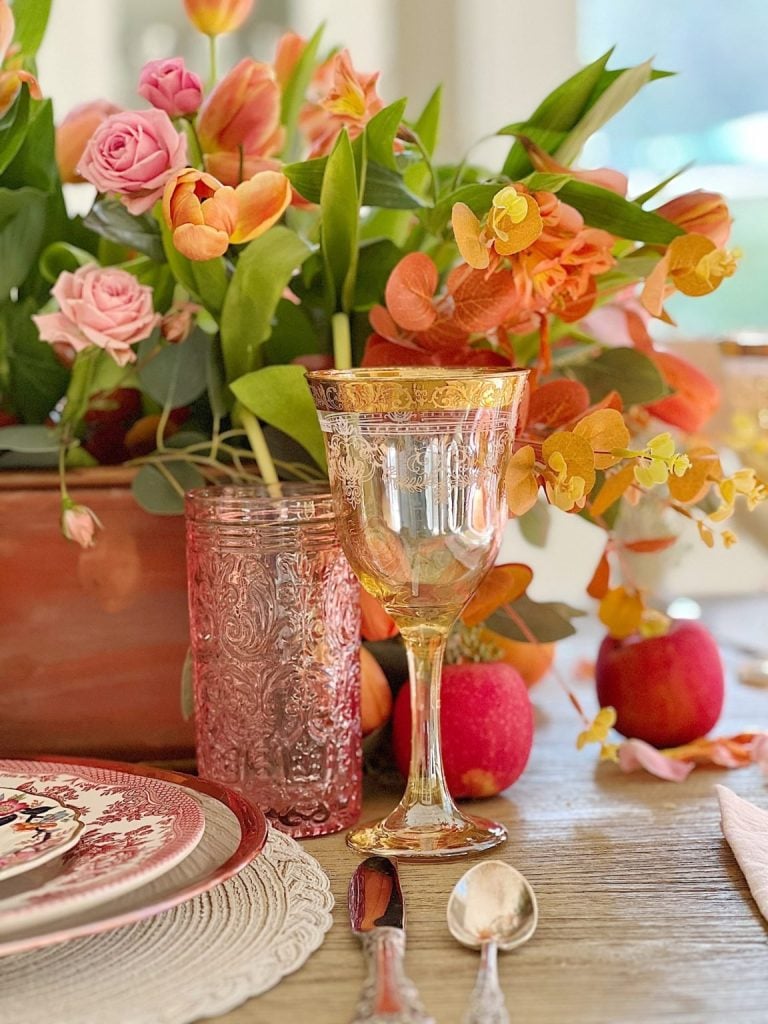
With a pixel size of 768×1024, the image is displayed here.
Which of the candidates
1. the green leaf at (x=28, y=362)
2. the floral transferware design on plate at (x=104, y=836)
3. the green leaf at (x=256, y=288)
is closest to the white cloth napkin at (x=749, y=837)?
the floral transferware design on plate at (x=104, y=836)

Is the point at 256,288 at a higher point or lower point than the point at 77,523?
higher

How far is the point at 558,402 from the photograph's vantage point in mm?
637

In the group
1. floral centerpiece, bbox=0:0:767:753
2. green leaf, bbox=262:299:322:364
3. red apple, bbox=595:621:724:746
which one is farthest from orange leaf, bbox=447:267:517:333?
red apple, bbox=595:621:724:746

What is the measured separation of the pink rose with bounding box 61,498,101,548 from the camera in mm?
629

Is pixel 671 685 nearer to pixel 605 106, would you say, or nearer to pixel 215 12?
pixel 605 106

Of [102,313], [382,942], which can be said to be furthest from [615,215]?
[382,942]

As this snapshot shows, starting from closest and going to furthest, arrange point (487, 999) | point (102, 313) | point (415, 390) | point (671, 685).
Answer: point (487, 999) < point (415, 390) < point (102, 313) < point (671, 685)

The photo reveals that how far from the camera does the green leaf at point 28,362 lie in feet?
2.33

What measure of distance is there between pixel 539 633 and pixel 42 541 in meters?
0.27

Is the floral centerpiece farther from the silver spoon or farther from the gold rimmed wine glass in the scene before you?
the silver spoon

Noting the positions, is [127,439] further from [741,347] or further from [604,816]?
[741,347]

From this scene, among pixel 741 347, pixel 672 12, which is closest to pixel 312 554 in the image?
pixel 741 347

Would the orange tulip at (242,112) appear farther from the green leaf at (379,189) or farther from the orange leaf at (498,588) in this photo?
the orange leaf at (498,588)

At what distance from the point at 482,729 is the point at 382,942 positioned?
21 centimetres
